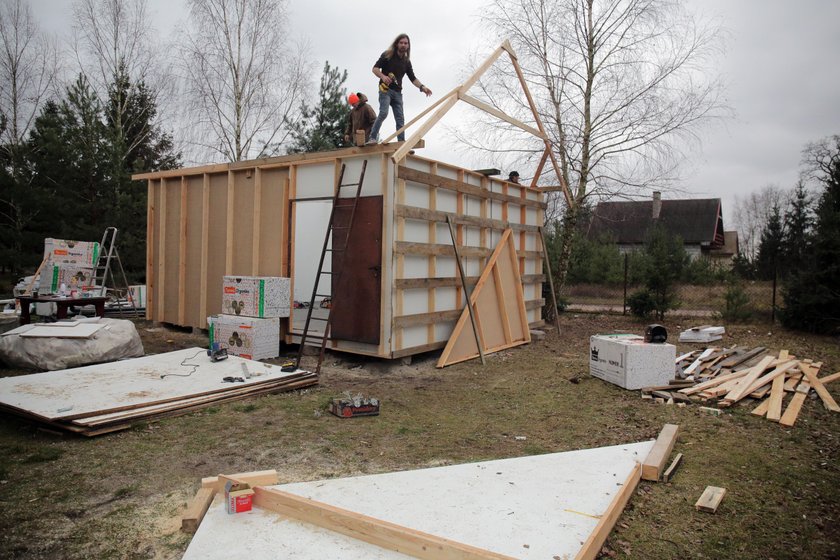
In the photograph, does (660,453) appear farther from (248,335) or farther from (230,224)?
(230,224)

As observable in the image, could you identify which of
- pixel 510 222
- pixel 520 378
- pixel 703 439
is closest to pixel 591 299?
pixel 510 222

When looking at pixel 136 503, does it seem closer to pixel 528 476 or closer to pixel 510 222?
pixel 528 476

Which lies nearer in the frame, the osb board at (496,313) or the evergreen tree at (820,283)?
the osb board at (496,313)

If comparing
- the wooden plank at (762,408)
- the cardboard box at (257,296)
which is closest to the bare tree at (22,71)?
the cardboard box at (257,296)

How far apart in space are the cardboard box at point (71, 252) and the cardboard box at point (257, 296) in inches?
173

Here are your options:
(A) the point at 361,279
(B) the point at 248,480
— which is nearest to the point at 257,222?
(A) the point at 361,279

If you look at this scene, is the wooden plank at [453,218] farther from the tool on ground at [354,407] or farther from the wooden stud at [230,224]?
the wooden stud at [230,224]

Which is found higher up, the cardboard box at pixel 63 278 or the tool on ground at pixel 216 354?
the cardboard box at pixel 63 278

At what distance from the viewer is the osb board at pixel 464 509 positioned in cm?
275

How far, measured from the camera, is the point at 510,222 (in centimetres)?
1028

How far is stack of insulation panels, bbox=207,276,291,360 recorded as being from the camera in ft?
25.6

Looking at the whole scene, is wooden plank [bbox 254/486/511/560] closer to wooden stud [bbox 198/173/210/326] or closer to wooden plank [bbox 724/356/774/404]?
wooden plank [bbox 724/356/774/404]

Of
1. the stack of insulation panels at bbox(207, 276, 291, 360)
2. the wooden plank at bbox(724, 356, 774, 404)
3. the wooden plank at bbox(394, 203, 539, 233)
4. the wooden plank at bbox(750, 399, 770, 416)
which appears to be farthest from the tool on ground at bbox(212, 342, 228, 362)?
the wooden plank at bbox(750, 399, 770, 416)

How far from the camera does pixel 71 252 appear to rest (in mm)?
10508
